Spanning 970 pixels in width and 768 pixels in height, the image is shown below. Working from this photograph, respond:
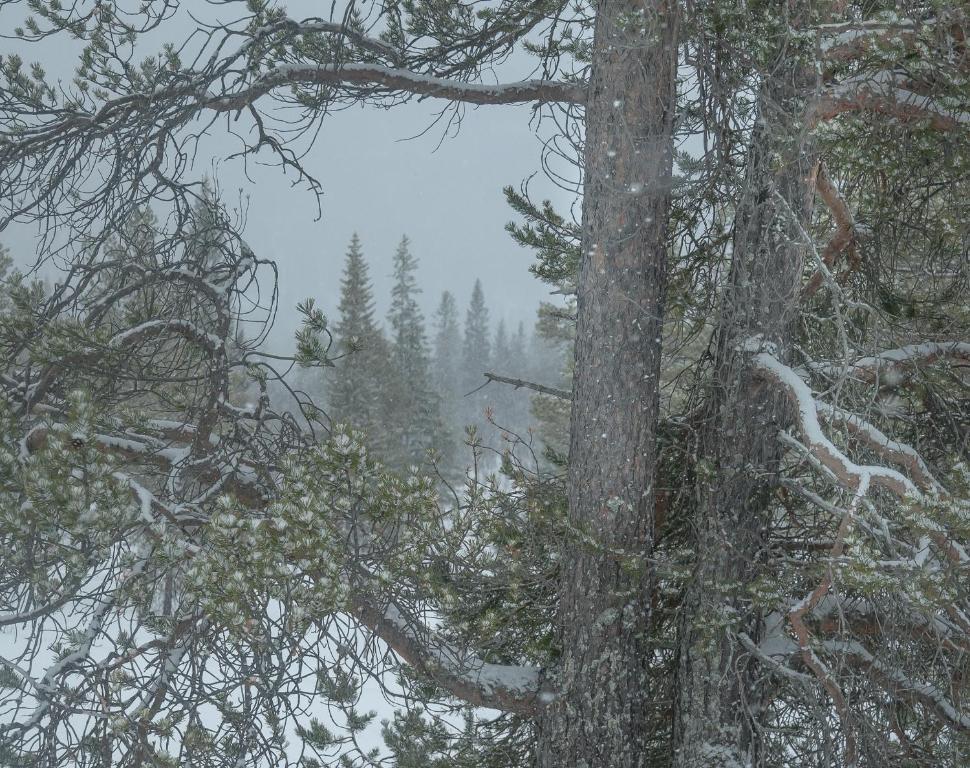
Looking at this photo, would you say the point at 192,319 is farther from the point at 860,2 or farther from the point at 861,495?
the point at 860,2

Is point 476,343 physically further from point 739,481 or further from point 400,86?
point 739,481

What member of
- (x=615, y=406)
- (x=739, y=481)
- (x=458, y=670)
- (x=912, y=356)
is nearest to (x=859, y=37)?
(x=912, y=356)

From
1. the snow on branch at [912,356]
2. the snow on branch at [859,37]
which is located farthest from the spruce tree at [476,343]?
the snow on branch at [859,37]

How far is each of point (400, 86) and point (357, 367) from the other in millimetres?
17455

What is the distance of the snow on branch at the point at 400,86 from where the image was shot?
13.8ft

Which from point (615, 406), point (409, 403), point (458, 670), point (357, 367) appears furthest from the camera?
point (409, 403)

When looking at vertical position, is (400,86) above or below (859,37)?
above

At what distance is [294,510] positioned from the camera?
125 inches

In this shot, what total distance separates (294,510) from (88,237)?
2150 mm

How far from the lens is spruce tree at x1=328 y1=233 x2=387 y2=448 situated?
2119 cm

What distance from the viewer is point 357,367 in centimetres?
2150

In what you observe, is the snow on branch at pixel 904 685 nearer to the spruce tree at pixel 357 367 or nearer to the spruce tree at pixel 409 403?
the spruce tree at pixel 357 367

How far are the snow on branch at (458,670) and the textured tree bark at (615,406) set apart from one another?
0.56ft

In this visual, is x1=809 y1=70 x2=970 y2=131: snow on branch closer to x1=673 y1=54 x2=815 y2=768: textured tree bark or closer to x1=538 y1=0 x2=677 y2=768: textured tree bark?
x1=673 y1=54 x2=815 y2=768: textured tree bark
